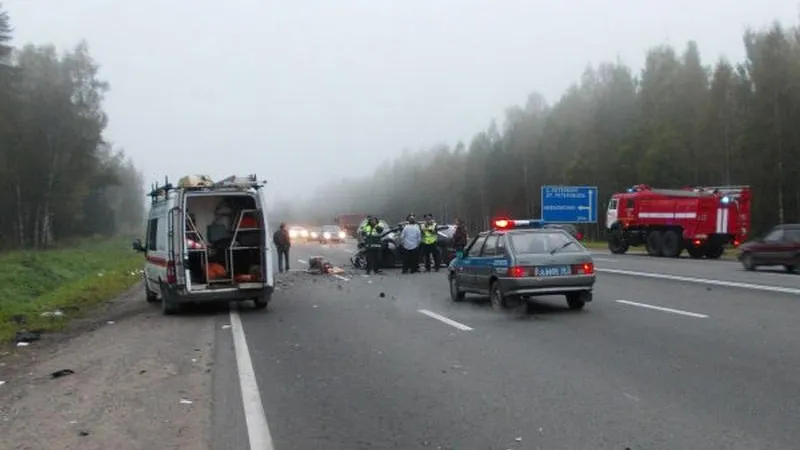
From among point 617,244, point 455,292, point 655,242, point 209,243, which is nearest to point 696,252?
point 655,242

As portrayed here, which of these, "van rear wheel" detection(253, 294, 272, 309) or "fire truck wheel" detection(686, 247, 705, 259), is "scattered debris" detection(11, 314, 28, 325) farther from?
"fire truck wheel" detection(686, 247, 705, 259)

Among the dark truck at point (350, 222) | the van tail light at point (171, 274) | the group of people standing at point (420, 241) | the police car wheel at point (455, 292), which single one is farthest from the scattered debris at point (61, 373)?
the dark truck at point (350, 222)

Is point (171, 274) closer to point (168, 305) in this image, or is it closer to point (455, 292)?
point (168, 305)

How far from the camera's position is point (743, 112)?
171 feet

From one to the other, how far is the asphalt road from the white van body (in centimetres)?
75

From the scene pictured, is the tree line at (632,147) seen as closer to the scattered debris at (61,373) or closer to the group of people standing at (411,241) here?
the group of people standing at (411,241)

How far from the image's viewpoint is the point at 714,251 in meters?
34.1

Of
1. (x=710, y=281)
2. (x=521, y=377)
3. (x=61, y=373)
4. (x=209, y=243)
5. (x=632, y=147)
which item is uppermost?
(x=632, y=147)

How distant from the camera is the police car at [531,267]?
1327 centimetres

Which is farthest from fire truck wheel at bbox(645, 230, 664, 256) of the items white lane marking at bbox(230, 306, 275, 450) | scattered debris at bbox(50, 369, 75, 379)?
scattered debris at bbox(50, 369, 75, 379)

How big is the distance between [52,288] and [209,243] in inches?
417

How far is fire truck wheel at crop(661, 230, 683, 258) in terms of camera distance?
111ft

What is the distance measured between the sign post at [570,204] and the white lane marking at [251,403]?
28794 mm

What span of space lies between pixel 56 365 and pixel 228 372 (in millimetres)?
2622
